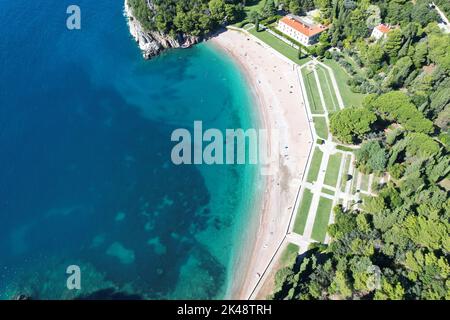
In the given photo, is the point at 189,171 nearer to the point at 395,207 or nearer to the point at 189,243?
the point at 189,243

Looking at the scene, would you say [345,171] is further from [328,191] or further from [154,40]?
[154,40]

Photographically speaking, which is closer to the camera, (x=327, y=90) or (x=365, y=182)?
(x=365, y=182)

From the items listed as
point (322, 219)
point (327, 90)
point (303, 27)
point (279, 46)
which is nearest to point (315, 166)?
point (322, 219)

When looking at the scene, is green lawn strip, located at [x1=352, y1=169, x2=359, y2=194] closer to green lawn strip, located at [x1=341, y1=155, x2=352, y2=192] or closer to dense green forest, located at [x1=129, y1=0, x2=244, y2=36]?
green lawn strip, located at [x1=341, y1=155, x2=352, y2=192]

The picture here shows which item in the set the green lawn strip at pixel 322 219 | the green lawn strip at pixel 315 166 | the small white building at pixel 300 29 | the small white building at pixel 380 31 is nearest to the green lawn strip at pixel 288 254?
the green lawn strip at pixel 322 219

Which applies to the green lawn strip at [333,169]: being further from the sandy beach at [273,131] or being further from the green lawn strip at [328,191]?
the sandy beach at [273,131]

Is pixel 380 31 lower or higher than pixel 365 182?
higher

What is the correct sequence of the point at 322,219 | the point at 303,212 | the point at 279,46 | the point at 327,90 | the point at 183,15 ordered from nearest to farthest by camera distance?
1. the point at 322,219
2. the point at 303,212
3. the point at 327,90
4. the point at 183,15
5. the point at 279,46

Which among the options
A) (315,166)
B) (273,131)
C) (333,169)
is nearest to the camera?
(333,169)
